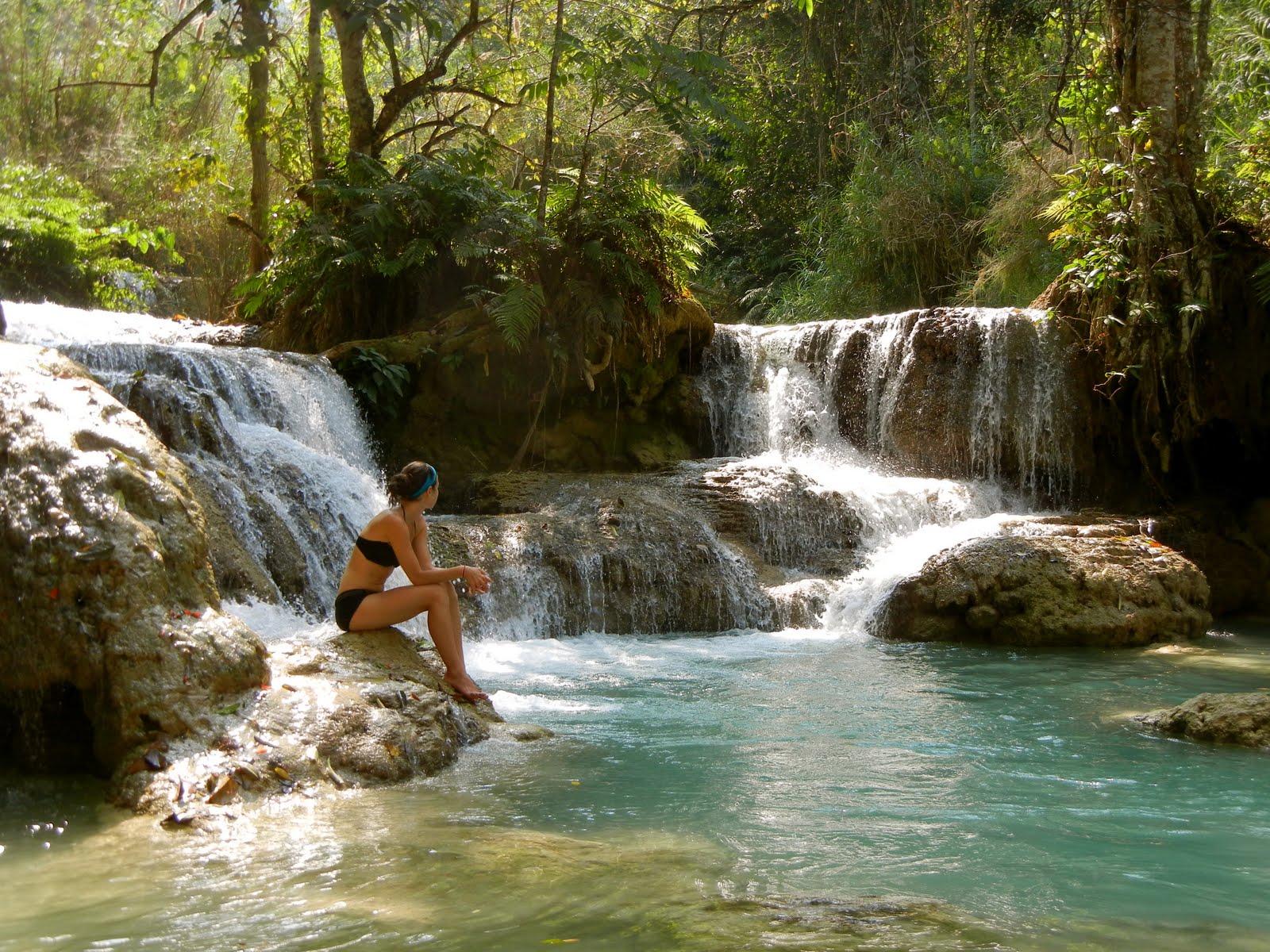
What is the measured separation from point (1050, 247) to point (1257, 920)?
13.3 meters

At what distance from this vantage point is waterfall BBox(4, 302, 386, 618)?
8.59 meters

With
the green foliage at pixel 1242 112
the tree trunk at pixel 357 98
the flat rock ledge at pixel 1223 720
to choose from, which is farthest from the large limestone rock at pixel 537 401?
the flat rock ledge at pixel 1223 720

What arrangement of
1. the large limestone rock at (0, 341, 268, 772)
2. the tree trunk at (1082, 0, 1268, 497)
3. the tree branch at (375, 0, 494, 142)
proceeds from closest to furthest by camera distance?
1. the large limestone rock at (0, 341, 268, 772)
2. the tree trunk at (1082, 0, 1268, 497)
3. the tree branch at (375, 0, 494, 142)

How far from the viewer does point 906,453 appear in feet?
44.8

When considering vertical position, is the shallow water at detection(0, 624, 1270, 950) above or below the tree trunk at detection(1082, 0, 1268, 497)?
below

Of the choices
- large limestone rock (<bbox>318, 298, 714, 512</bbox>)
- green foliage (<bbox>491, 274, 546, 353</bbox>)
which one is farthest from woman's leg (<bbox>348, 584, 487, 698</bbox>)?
green foliage (<bbox>491, 274, 546, 353</bbox>)

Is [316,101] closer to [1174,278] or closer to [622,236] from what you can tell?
[622,236]

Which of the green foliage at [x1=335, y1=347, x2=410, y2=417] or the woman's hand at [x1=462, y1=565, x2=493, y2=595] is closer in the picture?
the woman's hand at [x1=462, y1=565, x2=493, y2=595]

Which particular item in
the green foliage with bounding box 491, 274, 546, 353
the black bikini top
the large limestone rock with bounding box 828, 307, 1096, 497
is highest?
the green foliage with bounding box 491, 274, 546, 353

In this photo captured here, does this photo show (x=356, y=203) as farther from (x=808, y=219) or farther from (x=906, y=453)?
(x=808, y=219)

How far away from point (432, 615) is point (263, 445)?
4.38 m

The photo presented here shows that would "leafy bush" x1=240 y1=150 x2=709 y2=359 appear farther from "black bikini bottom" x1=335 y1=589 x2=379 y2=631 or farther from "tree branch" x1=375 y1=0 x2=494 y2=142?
"black bikini bottom" x1=335 y1=589 x2=379 y2=631

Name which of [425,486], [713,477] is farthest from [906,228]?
[425,486]

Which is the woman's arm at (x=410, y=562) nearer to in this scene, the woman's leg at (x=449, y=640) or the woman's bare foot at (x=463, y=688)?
the woman's leg at (x=449, y=640)
